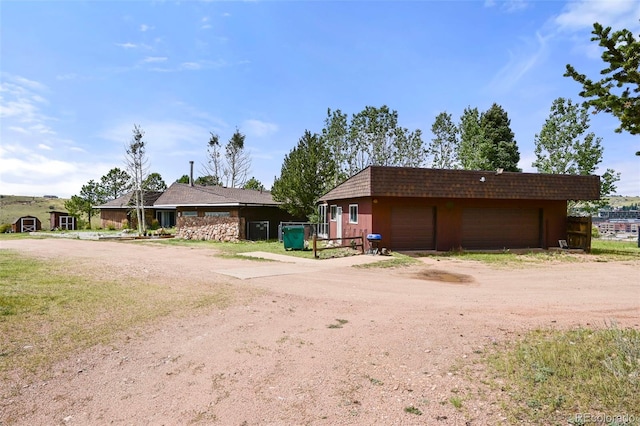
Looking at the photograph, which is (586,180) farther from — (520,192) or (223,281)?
(223,281)

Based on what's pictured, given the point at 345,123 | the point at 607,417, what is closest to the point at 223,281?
the point at 607,417

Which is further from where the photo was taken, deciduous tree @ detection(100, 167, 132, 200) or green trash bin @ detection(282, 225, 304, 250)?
deciduous tree @ detection(100, 167, 132, 200)

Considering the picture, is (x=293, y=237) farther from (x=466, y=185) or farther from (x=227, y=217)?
(x=466, y=185)

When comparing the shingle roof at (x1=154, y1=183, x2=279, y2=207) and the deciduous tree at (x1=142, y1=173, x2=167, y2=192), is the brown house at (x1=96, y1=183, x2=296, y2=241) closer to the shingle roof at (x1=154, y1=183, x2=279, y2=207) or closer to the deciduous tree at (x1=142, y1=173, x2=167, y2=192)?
the shingle roof at (x1=154, y1=183, x2=279, y2=207)

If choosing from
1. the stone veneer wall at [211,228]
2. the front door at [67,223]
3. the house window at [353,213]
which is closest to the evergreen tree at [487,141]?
the house window at [353,213]

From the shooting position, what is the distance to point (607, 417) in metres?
3.18

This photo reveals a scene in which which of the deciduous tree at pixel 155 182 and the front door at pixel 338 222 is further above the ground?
the deciduous tree at pixel 155 182

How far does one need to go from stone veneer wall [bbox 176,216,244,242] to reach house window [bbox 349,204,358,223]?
26.0ft

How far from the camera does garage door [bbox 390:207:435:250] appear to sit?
16.7 m

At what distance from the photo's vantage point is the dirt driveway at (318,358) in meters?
3.50

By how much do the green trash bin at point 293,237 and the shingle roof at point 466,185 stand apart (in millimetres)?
2970

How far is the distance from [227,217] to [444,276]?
16202mm

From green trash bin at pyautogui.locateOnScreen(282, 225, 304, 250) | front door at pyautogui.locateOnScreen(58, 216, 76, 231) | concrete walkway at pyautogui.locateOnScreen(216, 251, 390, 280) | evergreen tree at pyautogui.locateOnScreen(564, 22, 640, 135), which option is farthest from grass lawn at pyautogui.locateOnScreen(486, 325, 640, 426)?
front door at pyautogui.locateOnScreen(58, 216, 76, 231)

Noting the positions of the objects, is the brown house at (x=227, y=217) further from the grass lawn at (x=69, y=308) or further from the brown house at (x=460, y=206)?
the grass lawn at (x=69, y=308)
